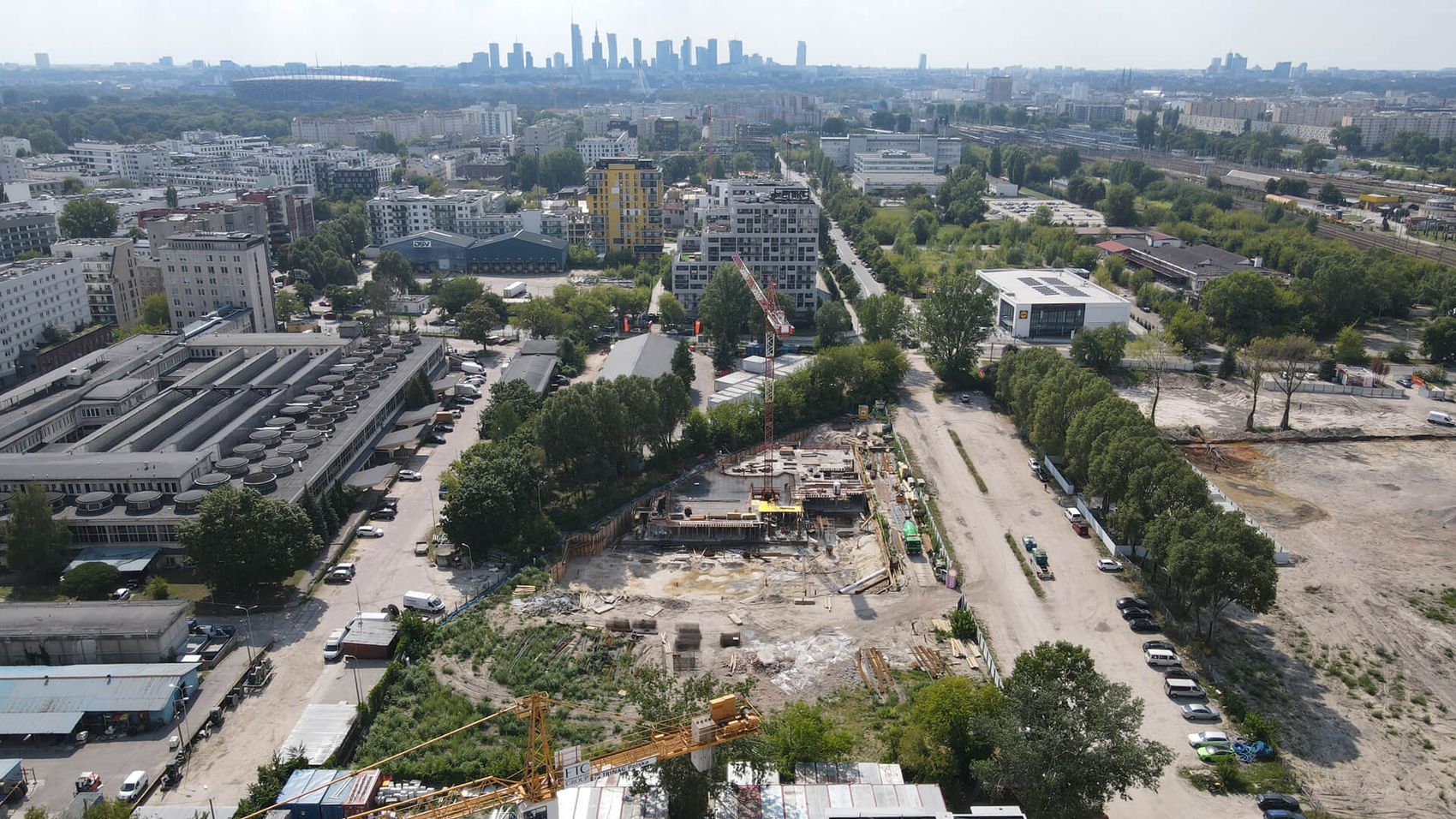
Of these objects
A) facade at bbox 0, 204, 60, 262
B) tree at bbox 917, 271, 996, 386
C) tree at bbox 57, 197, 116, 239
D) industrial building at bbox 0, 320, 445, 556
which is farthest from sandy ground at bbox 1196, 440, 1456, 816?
tree at bbox 57, 197, 116, 239

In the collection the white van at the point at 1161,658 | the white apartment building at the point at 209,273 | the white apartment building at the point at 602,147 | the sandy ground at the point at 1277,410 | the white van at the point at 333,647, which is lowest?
the white van at the point at 1161,658

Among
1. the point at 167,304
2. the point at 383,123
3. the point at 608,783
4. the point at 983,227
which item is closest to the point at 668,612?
the point at 608,783

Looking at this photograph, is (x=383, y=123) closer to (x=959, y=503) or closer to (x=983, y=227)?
(x=983, y=227)

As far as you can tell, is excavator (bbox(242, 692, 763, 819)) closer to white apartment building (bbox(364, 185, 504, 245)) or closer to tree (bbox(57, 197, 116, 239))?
white apartment building (bbox(364, 185, 504, 245))

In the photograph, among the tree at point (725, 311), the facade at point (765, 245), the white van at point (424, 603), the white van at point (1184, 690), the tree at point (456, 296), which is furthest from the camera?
the tree at point (456, 296)

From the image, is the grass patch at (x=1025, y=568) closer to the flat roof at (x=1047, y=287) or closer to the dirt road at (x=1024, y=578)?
the dirt road at (x=1024, y=578)

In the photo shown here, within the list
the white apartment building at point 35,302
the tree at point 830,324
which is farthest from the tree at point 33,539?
the tree at point 830,324
